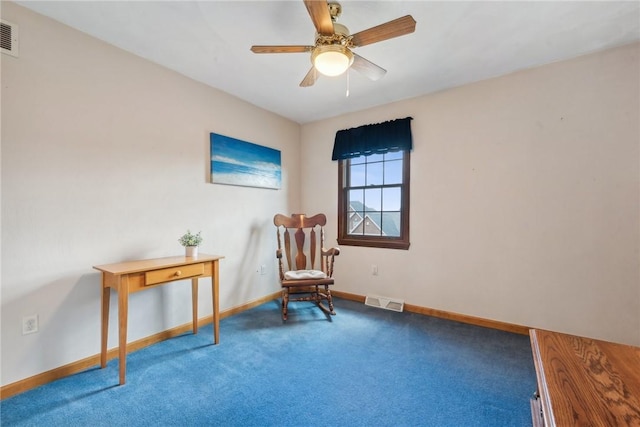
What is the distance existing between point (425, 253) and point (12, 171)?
3359mm

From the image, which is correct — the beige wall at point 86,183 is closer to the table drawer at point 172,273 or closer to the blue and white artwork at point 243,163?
the blue and white artwork at point 243,163

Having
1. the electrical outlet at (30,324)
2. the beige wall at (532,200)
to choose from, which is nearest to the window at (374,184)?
the beige wall at (532,200)

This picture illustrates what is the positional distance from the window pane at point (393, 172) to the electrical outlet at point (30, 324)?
3207 mm

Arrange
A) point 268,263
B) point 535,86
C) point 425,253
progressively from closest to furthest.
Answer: point 535,86, point 425,253, point 268,263

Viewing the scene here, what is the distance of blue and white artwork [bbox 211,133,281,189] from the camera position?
2842 millimetres

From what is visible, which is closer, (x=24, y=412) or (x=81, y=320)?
(x=24, y=412)

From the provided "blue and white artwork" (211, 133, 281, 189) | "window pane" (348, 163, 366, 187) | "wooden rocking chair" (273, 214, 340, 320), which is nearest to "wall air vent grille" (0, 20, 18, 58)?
"blue and white artwork" (211, 133, 281, 189)

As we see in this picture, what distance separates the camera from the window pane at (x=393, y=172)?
10.6ft

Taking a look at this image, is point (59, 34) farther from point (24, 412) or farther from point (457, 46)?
point (457, 46)

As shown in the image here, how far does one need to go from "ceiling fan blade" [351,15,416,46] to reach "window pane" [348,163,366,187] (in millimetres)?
1957

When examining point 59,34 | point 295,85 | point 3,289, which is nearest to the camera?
point 3,289

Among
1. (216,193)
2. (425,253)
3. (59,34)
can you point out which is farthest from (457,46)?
(59,34)

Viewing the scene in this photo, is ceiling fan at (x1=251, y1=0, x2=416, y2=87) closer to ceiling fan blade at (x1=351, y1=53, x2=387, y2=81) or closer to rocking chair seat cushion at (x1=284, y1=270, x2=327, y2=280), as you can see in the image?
ceiling fan blade at (x1=351, y1=53, x2=387, y2=81)

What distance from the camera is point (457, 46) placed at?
213 cm
